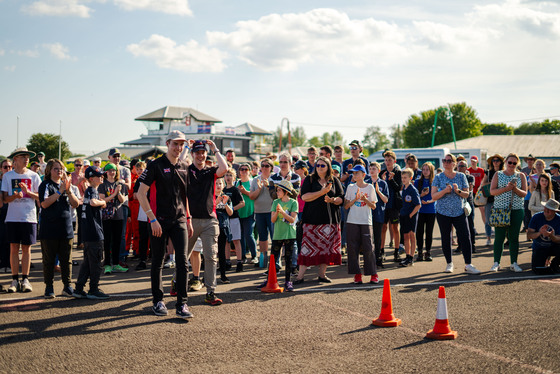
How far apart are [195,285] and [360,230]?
3.00 metres

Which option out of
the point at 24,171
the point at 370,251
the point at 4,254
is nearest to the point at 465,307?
the point at 370,251

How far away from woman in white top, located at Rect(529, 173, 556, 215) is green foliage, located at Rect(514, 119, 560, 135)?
4585 inches

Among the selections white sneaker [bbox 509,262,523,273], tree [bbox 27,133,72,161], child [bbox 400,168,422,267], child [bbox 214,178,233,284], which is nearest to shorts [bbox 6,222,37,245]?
child [bbox 214,178,233,284]

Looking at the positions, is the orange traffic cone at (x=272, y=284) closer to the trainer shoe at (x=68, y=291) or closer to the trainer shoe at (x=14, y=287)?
the trainer shoe at (x=68, y=291)

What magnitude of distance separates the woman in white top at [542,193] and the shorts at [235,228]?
6571 millimetres

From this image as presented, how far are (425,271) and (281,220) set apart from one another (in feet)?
10.8

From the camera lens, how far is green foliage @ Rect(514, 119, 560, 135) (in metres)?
114

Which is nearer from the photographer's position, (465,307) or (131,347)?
(131,347)

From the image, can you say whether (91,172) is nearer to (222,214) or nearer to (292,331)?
(222,214)

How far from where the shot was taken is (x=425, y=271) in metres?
9.56

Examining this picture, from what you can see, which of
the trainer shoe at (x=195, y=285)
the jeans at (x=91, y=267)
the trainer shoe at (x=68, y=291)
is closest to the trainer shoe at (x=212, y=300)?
the trainer shoe at (x=195, y=285)

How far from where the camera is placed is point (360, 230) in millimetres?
8570

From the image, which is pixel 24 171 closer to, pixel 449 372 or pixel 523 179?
pixel 449 372

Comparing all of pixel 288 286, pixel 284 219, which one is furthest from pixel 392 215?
pixel 288 286
